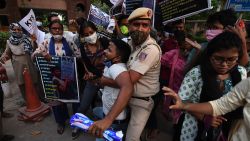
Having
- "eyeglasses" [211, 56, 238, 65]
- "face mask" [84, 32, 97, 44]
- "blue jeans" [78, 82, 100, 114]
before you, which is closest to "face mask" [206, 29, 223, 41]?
"eyeglasses" [211, 56, 238, 65]

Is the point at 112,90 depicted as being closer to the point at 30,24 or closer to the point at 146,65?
the point at 146,65

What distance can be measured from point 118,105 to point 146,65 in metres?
0.55

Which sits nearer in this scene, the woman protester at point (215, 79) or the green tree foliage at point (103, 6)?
the woman protester at point (215, 79)

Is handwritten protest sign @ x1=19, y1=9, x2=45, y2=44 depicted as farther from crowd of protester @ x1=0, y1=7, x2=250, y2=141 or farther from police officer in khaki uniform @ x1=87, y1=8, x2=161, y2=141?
police officer in khaki uniform @ x1=87, y1=8, x2=161, y2=141

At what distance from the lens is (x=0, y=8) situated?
53.7 feet

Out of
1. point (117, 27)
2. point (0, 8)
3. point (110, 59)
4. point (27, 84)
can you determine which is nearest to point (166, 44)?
point (117, 27)

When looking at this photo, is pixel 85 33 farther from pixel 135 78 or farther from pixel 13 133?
pixel 13 133

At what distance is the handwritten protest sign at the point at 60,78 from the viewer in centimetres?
336

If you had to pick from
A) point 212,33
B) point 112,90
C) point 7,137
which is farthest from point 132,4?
point 7,137

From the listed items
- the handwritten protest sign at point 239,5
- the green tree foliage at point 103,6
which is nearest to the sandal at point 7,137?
Result: the handwritten protest sign at point 239,5

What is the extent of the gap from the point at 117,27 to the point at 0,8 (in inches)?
614

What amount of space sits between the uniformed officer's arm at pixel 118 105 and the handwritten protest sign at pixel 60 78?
62.9 inches

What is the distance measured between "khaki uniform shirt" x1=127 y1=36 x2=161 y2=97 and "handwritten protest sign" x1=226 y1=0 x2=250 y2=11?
190 cm

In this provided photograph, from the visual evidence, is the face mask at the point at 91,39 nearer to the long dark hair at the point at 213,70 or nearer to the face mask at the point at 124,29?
the face mask at the point at 124,29
